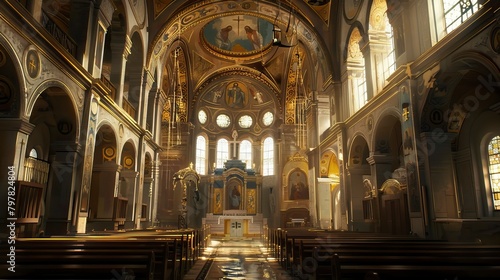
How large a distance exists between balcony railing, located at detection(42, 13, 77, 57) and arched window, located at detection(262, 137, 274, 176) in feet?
62.8

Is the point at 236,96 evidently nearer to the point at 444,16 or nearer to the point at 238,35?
the point at 238,35

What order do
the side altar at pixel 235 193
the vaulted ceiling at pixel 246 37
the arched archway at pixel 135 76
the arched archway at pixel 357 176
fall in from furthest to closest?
1. the side altar at pixel 235 193
2. the vaulted ceiling at pixel 246 37
3. the arched archway at pixel 135 76
4. the arched archway at pixel 357 176

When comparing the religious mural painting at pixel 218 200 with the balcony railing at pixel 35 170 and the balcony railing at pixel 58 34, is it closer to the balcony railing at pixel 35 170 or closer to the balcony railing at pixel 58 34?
the balcony railing at pixel 35 170

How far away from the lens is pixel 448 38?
27.1ft

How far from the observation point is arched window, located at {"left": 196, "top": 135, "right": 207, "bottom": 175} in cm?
2761

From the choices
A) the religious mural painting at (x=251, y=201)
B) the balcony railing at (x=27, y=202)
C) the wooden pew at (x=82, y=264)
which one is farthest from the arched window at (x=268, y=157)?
the wooden pew at (x=82, y=264)

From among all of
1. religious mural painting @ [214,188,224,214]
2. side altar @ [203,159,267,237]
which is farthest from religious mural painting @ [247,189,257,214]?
religious mural painting @ [214,188,224,214]

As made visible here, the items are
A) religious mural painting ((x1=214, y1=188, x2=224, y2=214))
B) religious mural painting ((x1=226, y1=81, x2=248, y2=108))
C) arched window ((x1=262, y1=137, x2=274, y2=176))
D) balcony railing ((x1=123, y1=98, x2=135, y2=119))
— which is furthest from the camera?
religious mural painting ((x1=226, y1=81, x2=248, y2=108))

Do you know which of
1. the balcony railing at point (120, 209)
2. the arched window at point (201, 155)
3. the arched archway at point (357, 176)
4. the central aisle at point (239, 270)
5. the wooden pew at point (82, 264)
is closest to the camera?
the wooden pew at point (82, 264)

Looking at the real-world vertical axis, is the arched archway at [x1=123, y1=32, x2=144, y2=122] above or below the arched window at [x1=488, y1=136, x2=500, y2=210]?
above

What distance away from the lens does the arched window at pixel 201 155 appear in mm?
27609

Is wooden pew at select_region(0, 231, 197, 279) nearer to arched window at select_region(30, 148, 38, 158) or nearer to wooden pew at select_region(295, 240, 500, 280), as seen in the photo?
wooden pew at select_region(295, 240, 500, 280)

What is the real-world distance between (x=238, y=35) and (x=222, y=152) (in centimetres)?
909

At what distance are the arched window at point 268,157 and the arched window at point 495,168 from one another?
17373 mm
